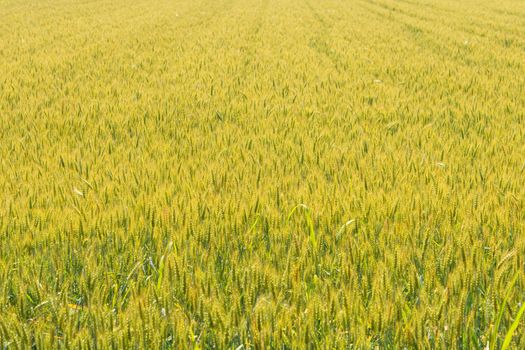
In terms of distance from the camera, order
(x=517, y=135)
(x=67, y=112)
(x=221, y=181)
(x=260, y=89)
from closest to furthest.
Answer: (x=221, y=181), (x=517, y=135), (x=67, y=112), (x=260, y=89)

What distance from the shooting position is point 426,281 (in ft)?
6.26

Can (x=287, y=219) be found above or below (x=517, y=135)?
above

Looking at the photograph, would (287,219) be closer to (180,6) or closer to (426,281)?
(426,281)

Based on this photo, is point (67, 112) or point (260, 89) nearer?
point (67, 112)

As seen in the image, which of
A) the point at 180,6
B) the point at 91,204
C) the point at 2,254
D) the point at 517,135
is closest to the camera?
the point at 2,254

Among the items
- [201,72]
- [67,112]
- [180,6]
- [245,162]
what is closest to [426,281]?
[245,162]

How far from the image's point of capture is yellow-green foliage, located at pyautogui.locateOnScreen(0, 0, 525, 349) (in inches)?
66.4

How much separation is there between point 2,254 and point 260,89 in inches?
162

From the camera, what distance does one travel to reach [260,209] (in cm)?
262

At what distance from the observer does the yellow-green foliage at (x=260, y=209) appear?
1688mm

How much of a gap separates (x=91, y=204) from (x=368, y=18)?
14.0 m

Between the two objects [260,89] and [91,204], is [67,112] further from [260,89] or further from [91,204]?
[91,204]

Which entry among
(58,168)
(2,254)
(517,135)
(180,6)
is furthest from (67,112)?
(180,6)

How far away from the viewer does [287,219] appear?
2.40m
